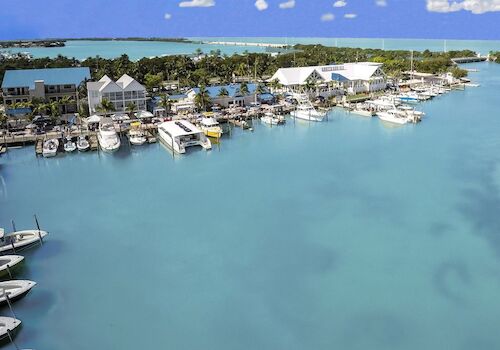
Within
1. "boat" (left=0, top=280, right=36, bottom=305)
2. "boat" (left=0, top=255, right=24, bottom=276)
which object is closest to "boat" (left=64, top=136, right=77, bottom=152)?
"boat" (left=0, top=255, right=24, bottom=276)

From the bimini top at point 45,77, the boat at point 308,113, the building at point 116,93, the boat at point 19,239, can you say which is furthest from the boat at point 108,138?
the boat at point 308,113

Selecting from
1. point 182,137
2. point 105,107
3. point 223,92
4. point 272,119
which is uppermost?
point 223,92

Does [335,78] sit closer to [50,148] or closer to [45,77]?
[45,77]

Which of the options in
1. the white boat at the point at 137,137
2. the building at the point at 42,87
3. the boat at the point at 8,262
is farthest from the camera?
the building at the point at 42,87

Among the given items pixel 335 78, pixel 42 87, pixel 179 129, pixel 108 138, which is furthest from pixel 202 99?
pixel 335 78

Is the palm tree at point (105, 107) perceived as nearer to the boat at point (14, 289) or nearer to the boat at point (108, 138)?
the boat at point (108, 138)

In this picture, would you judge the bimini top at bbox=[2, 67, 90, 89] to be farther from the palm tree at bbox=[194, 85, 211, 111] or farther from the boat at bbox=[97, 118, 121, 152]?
the palm tree at bbox=[194, 85, 211, 111]
